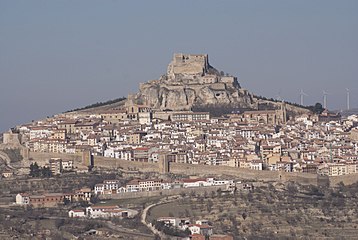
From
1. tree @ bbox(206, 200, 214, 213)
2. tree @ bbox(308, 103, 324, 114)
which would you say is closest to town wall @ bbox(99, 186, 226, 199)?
tree @ bbox(206, 200, 214, 213)

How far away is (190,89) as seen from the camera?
68375 millimetres

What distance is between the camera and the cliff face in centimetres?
6762

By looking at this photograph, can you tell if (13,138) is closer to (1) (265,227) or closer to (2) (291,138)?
(2) (291,138)

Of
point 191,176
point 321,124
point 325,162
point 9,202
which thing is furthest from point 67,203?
point 321,124

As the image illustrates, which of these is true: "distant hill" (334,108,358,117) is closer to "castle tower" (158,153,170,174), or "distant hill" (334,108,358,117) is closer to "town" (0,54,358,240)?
"town" (0,54,358,240)

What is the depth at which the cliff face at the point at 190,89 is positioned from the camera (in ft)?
222

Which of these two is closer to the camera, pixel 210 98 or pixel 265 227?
pixel 265 227

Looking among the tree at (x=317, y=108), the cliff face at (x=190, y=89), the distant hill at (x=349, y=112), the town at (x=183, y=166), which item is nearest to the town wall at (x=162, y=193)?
the town at (x=183, y=166)

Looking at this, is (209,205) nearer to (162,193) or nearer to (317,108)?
(162,193)

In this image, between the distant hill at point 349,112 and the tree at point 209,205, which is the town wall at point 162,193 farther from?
the distant hill at point 349,112

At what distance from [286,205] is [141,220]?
5.64 meters

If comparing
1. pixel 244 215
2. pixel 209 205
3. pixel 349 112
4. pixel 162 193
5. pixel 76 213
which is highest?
pixel 349 112

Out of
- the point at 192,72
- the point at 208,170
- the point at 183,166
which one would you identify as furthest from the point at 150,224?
the point at 192,72

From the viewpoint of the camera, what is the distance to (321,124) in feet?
210
